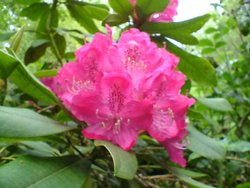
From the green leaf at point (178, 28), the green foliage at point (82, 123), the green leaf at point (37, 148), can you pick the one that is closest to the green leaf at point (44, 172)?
the green foliage at point (82, 123)

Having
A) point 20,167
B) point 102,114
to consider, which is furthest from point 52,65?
point 20,167

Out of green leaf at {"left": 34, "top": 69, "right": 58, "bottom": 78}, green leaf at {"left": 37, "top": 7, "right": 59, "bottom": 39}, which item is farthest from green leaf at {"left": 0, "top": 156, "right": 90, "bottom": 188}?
green leaf at {"left": 37, "top": 7, "right": 59, "bottom": 39}

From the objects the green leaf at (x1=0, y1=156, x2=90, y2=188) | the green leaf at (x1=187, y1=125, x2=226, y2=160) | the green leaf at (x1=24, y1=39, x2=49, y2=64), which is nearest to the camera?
the green leaf at (x1=0, y1=156, x2=90, y2=188)

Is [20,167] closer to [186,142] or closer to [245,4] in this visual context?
[186,142]

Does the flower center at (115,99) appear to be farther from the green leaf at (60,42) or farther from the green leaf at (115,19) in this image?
the green leaf at (60,42)

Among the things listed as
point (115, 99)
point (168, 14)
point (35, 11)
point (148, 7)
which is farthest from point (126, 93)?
point (35, 11)

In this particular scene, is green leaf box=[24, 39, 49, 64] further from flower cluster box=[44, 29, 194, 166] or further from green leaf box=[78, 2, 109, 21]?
flower cluster box=[44, 29, 194, 166]

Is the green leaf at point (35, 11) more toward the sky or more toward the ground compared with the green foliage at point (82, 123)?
more toward the sky

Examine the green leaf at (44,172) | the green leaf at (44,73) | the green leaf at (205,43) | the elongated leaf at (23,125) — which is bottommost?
the green leaf at (205,43)
